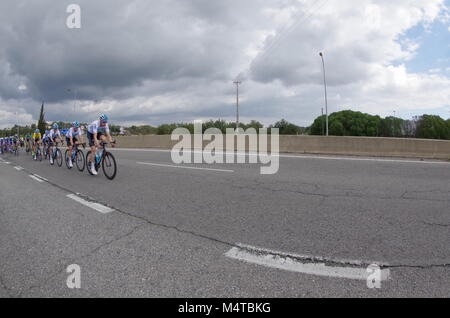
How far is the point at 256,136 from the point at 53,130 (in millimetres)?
11064

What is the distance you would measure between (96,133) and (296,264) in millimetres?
7377

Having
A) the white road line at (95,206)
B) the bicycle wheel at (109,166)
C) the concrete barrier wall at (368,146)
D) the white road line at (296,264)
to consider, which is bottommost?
the white road line at (296,264)

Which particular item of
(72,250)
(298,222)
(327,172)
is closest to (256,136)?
(327,172)

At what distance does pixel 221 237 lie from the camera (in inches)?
119

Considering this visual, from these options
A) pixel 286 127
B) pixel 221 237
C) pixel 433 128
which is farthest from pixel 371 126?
pixel 221 237

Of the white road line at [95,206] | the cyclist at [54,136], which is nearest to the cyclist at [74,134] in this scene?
the cyclist at [54,136]

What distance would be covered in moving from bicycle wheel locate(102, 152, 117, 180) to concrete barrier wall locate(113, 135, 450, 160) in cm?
959

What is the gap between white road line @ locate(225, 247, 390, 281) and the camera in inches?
87.9

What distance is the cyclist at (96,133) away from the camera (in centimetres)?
766

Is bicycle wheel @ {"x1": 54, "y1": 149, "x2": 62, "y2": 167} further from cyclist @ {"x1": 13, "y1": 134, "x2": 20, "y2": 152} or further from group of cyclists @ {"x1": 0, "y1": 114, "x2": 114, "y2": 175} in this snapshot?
cyclist @ {"x1": 13, "y1": 134, "x2": 20, "y2": 152}

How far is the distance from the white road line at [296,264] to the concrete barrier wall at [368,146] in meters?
11.6

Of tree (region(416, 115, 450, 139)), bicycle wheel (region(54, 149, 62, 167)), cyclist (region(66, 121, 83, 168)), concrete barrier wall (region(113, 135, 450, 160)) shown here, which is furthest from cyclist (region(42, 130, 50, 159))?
tree (region(416, 115, 450, 139))

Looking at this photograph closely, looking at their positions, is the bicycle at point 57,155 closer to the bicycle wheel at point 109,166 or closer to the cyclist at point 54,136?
the cyclist at point 54,136
